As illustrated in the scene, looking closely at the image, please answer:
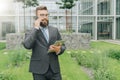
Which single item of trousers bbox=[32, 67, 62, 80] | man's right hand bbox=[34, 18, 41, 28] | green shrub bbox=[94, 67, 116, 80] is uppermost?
man's right hand bbox=[34, 18, 41, 28]

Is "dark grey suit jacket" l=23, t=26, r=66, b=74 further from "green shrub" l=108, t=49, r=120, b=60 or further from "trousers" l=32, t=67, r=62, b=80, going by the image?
"green shrub" l=108, t=49, r=120, b=60

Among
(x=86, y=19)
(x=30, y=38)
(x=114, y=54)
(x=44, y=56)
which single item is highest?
(x=86, y=19)

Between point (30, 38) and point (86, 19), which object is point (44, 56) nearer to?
point (30, 38)

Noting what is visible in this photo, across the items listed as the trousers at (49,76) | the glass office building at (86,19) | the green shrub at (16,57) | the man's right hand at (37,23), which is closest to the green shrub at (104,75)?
the trousers at (49,76)

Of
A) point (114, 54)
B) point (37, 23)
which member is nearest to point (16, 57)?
point (114, 54)

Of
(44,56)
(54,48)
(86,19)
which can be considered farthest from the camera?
(86,19)

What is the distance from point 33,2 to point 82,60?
24.0 metres

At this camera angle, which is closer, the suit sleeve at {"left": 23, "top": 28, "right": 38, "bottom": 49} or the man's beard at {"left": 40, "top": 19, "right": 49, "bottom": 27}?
the man's beard at {"left": 40, "top": 19, "right": 49, "bottom": 27}

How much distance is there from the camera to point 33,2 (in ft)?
123

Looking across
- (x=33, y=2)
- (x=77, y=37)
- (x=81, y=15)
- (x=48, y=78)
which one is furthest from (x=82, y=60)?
(x=81, y=15)

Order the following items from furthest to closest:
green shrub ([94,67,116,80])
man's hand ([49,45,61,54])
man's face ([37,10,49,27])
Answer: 1. green shrub ([94,67,116,80])
2. man's hand ([49,45,61,54])
3. man's face ([37,10,49,27])

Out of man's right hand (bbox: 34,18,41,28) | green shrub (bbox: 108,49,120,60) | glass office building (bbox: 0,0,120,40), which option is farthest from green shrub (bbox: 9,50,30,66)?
glass office building (bbox: 0,0,120,40)

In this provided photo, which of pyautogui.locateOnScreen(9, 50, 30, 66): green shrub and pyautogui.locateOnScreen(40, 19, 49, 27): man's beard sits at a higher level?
pyautogui.locateOnScreen(40, 19, 49, 27): man's beard

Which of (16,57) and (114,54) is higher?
(16,57)
